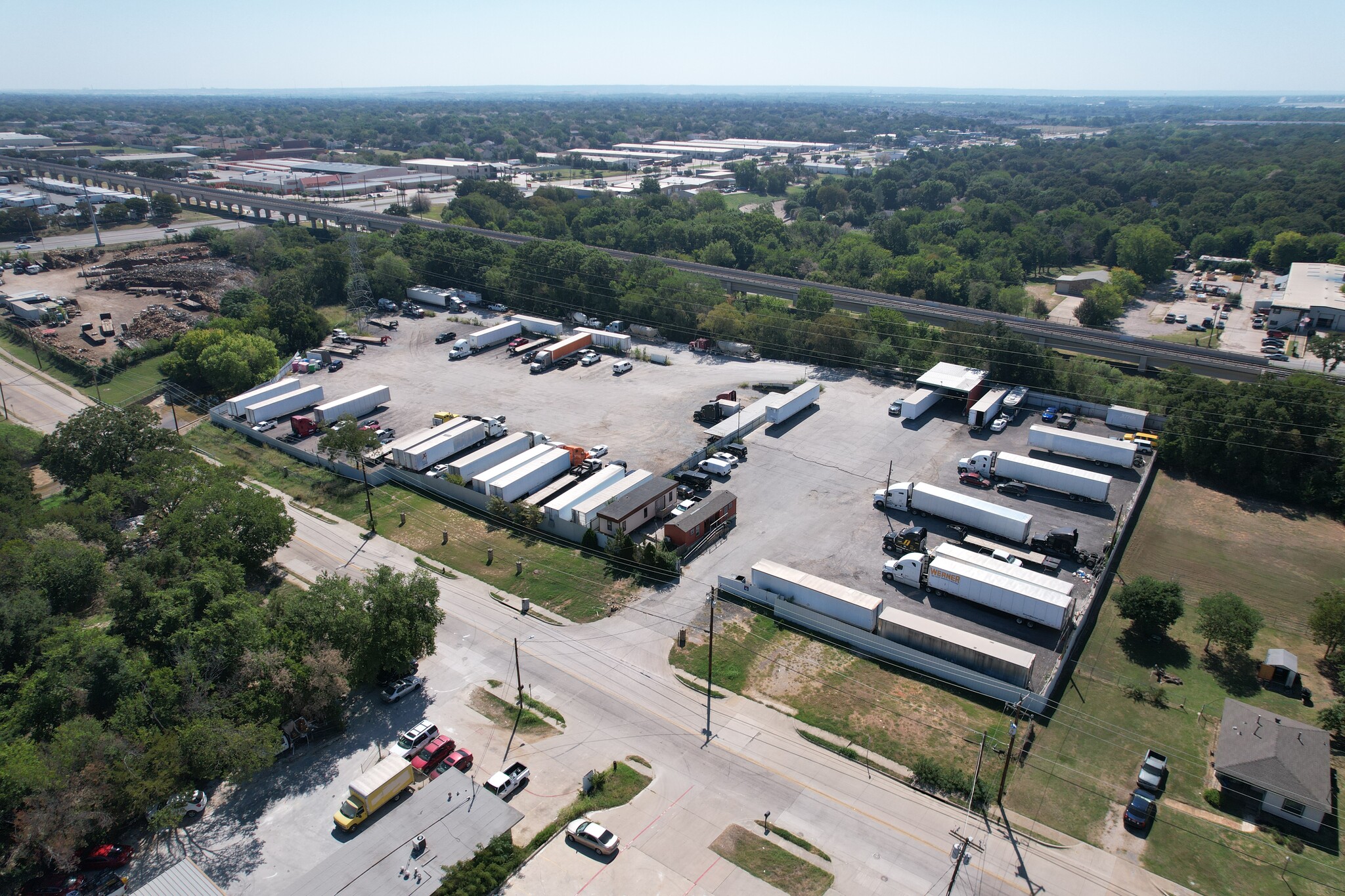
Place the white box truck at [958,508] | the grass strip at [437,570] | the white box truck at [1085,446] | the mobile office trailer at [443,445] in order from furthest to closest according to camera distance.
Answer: the white box truck at [1085,446]
the mobile office trailer at [443,445]
the white box truck at [958,508]
the grass strip at [437,570]

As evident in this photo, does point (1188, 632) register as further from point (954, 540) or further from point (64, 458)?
point (64, 458)

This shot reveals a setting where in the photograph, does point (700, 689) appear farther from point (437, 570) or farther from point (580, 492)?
point (437, 570)

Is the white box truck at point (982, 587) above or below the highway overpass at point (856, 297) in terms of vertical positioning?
below

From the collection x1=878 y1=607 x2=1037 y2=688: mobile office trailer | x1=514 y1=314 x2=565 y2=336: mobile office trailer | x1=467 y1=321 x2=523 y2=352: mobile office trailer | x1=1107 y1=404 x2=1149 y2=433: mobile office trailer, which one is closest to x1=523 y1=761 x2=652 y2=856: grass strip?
x1=878 y1=607 x2=1037 y2=688: mobile office trailer

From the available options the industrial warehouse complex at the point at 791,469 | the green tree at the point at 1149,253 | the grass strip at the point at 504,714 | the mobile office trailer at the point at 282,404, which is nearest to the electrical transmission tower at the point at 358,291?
the industrial warehouse complex at the point at 791,469

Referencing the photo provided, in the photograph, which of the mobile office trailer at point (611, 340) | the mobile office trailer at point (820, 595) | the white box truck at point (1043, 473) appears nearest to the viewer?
the mobile office trailer at point (820, 595)

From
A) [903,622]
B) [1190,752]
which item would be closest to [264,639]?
[903,622]

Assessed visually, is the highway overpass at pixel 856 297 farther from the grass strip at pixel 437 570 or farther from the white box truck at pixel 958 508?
the grass strip at pixel 437 570
